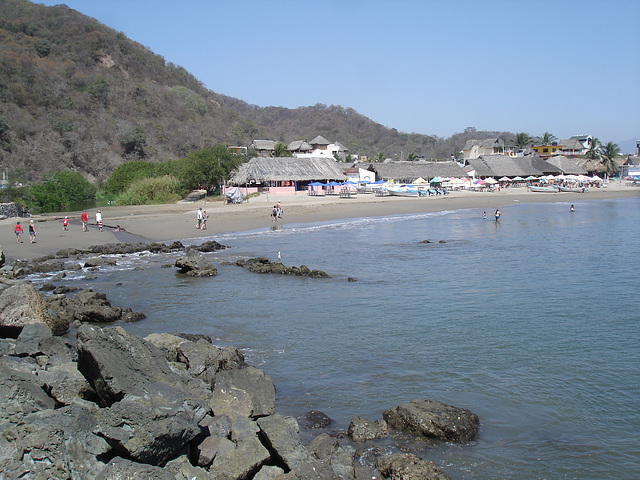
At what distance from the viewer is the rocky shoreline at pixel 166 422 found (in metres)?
6.11

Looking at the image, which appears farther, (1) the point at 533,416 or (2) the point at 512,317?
(2) the point at 512,317

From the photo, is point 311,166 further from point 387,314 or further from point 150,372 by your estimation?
point 150,372

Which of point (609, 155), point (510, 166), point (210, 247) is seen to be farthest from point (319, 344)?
point (609, 155)

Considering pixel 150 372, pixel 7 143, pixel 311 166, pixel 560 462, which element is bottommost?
pixel 560 462

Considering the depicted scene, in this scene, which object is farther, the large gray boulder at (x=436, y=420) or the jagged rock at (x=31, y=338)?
the jagged rock at (x=31, y=338)

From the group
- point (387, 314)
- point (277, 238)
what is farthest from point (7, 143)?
point (387, 314)

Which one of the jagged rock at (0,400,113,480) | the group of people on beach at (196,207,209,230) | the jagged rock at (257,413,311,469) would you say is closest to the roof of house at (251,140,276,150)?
the group of people on beach at (196,207,209,230)

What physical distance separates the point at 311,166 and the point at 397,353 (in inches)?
2093

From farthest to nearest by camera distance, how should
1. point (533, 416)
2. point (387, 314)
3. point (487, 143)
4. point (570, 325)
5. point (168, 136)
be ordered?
point (487, 143), point (168, 136), point (387, 314), point (570, 325), point (533, 416)

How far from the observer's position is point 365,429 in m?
8.68

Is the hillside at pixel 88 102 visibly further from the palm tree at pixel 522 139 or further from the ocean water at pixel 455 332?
the palm tree at pixel 522 139

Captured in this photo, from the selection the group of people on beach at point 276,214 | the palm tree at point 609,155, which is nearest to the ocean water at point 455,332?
the group of people on beach at point 276,214

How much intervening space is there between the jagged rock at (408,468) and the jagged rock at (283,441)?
1.09 metres

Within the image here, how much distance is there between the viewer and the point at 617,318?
15.2m
